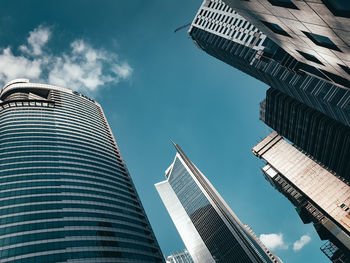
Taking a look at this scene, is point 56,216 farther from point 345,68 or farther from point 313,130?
point 313,130

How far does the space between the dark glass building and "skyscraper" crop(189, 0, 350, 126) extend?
421 inches

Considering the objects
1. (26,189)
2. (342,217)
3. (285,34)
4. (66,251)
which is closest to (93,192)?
(26,189)

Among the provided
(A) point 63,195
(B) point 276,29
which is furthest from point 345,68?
(A) point 63,195

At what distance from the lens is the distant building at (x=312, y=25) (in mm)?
14859

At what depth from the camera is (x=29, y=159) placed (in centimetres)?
7856

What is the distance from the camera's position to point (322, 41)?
19.6 m

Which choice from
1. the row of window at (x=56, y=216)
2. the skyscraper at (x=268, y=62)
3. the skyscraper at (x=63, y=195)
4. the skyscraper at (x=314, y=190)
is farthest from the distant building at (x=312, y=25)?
the skyscraper at (x=314, y=190)

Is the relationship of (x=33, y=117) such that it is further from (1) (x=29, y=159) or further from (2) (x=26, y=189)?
(2) (x=26, y=189)

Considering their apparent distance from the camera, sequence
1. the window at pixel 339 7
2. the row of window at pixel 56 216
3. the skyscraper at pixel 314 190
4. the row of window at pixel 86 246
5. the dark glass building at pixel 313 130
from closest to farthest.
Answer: the window at pixel 339 7 → the row of window at pixel 86 246 → the row of window at pixel 56 216 → the dark glass building at pixel 313 130 → the skyscraper at pixel 314 190

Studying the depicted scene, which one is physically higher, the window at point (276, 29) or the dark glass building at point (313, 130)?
the dark glass building at point (313, 130)

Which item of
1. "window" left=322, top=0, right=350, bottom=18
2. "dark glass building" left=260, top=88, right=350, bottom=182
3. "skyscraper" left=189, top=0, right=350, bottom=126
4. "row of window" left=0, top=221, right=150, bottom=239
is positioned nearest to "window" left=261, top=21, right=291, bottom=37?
"skyscraper" left=189, top=0, right=350, bottom=126

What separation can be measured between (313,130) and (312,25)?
260 feet

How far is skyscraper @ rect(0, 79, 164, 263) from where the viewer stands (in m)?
57.2

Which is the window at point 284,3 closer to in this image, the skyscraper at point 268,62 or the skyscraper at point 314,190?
the skyscraper at point 268,62
